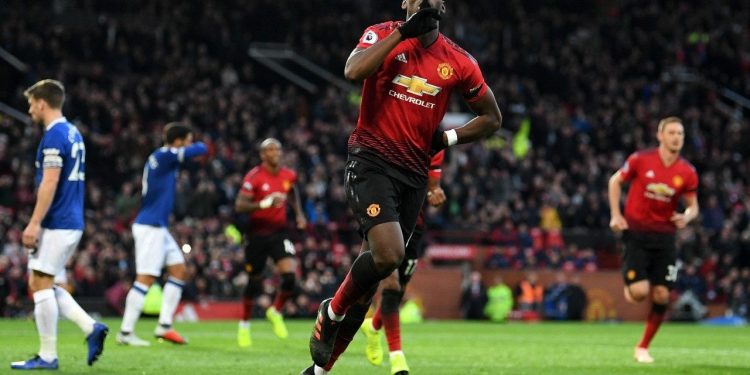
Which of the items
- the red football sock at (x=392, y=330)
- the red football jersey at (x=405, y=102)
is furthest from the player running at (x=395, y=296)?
the red football jersey at (x=405, y=102)

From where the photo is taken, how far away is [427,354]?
1309 centimetres

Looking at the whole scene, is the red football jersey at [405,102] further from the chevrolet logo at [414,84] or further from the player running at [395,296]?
the player running at [395,296]

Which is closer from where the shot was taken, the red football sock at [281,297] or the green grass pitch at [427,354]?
the green grass pitch at [427,354]

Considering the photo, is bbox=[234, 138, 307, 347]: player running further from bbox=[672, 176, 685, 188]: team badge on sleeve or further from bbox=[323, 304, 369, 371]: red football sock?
bbox=[323, 304, 369, 371]: red football sock

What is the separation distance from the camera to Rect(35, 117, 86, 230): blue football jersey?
9.84 metres

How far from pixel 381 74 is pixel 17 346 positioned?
272 inches

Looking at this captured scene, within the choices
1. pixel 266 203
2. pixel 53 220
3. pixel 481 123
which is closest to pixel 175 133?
pixel 266 203

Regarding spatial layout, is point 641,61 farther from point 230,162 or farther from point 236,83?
point 230,162

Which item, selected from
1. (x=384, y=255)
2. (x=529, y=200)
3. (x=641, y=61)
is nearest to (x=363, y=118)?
(x=384, y=255)

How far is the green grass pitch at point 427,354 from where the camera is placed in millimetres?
10602

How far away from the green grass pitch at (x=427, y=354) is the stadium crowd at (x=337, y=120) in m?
7.56

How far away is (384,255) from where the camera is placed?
7.66 meters

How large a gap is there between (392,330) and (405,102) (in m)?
2.95

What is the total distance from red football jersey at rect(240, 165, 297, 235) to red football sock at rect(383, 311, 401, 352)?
540cm
